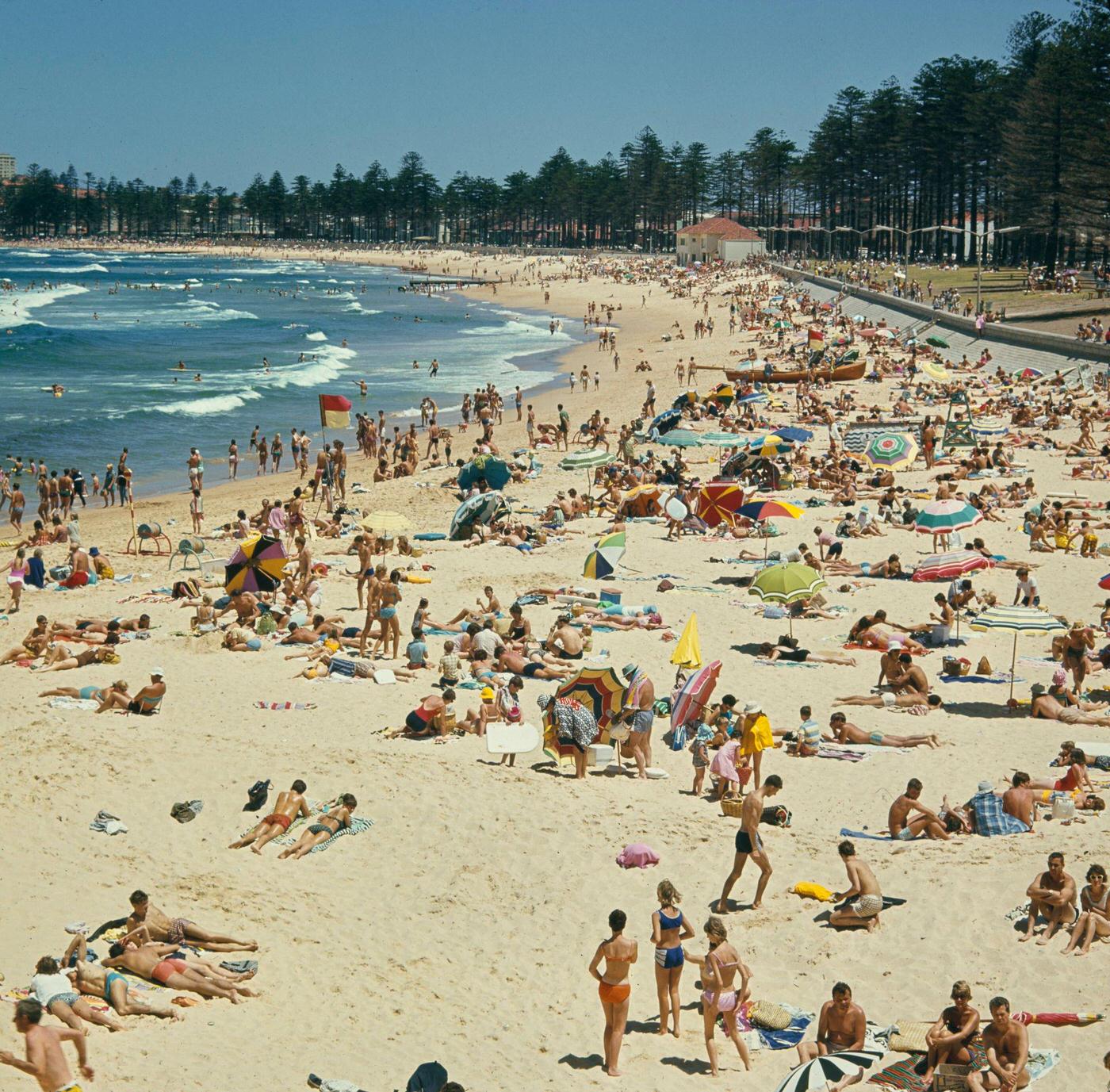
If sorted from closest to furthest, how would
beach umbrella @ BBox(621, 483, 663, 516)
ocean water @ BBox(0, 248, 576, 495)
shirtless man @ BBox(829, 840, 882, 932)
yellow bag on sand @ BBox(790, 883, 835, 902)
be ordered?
shirtless man @ BBox(829, 840, 882, 932) → yellow bag on sand @ BBox(790, 883, 835, 902) → beach umbrella @ BBox(621, 483, 663, 516) → ocean water @ BBox(0, 248, 576, 495)

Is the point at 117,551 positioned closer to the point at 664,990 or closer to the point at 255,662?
the point at 255,662

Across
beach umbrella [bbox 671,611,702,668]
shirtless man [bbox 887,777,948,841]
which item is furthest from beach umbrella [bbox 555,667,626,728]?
shirtless man [bbox 887,777,948,841]

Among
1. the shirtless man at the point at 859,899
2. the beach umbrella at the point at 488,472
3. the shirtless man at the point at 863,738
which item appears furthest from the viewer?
the beach umbrella at the point at 488,472

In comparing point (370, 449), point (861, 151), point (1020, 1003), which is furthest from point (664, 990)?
point (861, 151)

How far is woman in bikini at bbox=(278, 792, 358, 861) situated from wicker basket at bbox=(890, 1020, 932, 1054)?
470 centimetres

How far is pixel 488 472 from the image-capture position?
23.2 metres

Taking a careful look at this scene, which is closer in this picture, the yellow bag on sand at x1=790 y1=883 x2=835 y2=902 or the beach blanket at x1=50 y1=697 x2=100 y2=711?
the yellow bag on sand at x1=790 y1=883 x2=835 y2=902

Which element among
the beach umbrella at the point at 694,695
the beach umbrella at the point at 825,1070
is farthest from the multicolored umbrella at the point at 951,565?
the beach umbrella at the point at 825,1070

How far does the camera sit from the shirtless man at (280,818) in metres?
10.4

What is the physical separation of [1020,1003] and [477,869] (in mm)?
3949

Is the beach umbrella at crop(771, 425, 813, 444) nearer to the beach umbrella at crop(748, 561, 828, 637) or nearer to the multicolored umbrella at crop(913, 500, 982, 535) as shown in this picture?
the multicolored umbrella at crop(913, 500, 982, 535)

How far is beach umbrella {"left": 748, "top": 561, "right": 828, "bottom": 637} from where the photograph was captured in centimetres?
1483

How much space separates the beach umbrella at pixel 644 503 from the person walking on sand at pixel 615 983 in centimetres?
1524

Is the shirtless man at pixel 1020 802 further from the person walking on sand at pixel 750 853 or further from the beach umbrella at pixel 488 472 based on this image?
the beach umbrella at pixel 488 472
